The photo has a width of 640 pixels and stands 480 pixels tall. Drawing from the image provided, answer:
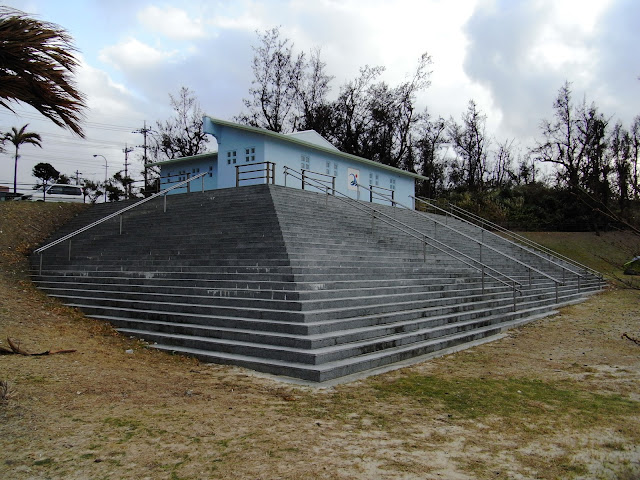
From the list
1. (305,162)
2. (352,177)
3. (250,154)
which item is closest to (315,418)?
(250,154)

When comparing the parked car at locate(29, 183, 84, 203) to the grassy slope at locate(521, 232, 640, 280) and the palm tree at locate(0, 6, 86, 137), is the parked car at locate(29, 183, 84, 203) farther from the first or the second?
the grassy slope at locate(521, 232, 640, 280)

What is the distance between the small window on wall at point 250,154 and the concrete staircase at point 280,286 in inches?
143

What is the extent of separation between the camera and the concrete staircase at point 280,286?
7.80 meters

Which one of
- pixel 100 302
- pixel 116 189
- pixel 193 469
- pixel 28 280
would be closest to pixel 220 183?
pixel 28 280

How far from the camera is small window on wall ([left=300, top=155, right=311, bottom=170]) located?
22109mm

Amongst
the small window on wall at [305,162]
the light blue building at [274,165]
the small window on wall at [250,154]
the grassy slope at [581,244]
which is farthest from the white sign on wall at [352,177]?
the grassy slope at [581,244]

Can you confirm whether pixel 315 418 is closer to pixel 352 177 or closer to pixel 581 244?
pixel 352 177

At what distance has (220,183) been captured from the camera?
21578 millimetres

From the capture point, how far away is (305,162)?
876 inches

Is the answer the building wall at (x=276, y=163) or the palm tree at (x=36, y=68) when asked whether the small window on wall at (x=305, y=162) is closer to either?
the building wall at (x=276, y=163)

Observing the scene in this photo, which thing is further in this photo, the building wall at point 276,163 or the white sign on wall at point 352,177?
the white sign on wall at point 352,177

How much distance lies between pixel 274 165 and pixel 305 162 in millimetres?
4898

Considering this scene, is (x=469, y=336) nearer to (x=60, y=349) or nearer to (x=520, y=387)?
(x=520, y=387)

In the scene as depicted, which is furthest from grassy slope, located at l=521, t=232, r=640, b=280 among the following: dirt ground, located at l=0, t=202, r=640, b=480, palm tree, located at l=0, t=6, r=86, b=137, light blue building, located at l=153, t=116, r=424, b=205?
palm tree, located at l=0, t=6, r=86, b=137
